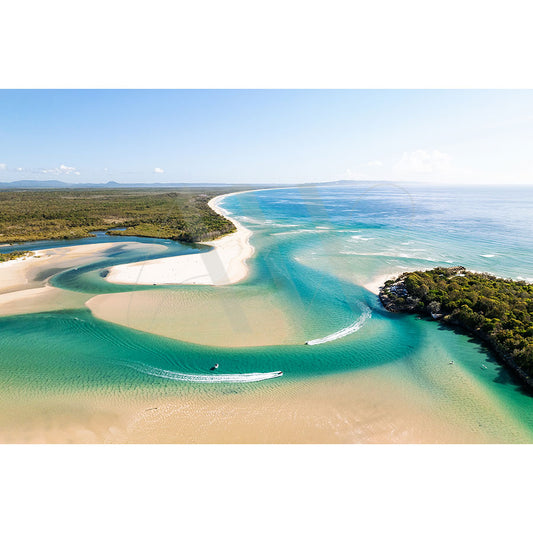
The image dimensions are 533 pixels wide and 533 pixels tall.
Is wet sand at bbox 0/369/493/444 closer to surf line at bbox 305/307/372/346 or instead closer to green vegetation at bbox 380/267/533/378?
surf line at bbox 305/307/372/346

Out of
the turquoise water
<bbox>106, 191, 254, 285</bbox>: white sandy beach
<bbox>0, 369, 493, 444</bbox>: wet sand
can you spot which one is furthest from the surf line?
<bbox>106, 191, 254, 285</bbox>: white sandy beach

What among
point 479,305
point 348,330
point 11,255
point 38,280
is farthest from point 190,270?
point 479,305

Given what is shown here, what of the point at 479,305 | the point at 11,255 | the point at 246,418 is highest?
the point at 11,255

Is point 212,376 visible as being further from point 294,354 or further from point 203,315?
point 203,315

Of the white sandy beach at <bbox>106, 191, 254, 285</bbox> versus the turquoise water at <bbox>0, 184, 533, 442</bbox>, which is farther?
the white sandy beach at <bbox>106, 191, 254, 285</bbox>

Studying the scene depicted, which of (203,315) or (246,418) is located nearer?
Answer: (246,418)

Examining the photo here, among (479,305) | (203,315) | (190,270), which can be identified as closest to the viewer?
(479,305)

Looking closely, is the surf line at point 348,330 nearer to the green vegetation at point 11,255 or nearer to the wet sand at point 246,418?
the wet sand at point 246,418
